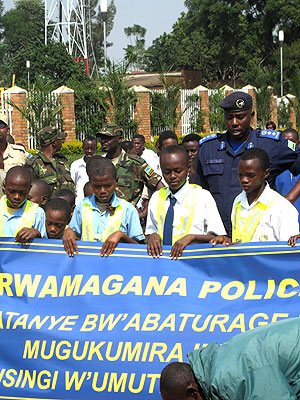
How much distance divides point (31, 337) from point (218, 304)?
4.01ft

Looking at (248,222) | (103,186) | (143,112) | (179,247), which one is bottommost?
(179,247)

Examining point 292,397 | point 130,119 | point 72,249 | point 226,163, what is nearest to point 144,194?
point 226,163

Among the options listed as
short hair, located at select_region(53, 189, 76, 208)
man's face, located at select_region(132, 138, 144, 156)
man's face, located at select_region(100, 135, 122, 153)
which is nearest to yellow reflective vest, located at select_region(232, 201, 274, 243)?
short hair, located at select_region(53, 189, 76, 208)

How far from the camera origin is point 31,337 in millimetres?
4426

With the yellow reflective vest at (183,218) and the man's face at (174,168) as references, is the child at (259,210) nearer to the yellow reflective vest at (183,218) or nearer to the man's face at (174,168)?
the yellow reflective vest at (183,218)

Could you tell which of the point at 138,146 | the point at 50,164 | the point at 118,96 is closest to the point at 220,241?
the point at 50,164

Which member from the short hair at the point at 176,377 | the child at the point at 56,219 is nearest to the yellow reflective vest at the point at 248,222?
the child at the point at 56,219

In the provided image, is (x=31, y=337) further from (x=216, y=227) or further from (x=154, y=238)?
(x=216, y=227)

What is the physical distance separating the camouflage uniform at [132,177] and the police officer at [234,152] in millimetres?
1410

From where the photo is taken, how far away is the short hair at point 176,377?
278cm

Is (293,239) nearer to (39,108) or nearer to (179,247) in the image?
(179,247)

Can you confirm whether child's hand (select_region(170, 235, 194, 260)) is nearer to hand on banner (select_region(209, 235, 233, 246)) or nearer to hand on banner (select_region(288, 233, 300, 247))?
hand on banner (select_region(209, 235, 233, 246))

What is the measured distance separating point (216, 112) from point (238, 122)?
938 inches

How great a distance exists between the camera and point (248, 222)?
4586 mm
